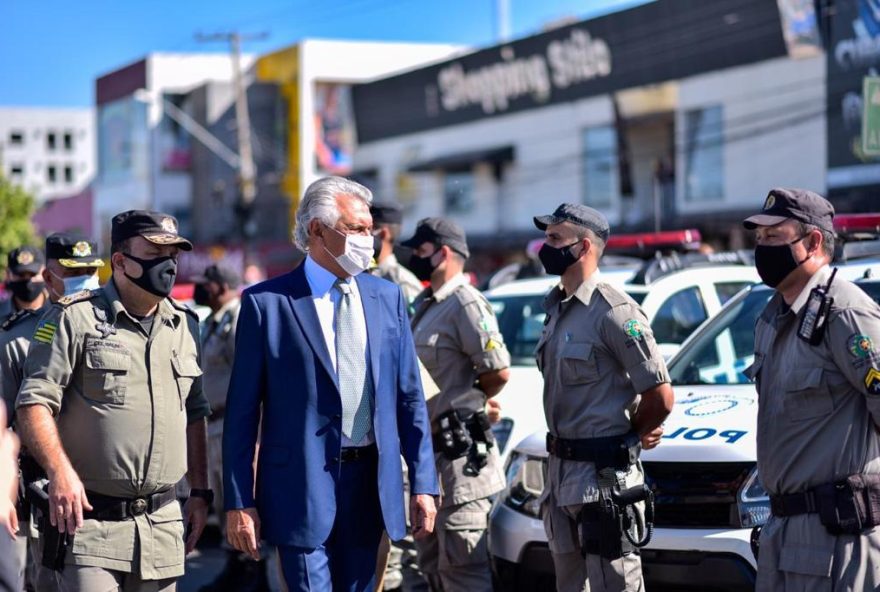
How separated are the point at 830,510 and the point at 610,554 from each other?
1183 millimetres

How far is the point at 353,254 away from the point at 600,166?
25.1 meters

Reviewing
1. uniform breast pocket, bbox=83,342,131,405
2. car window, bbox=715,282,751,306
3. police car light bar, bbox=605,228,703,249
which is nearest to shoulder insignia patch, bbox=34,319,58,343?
uniform breast pocket, bbox=83,342,131,405

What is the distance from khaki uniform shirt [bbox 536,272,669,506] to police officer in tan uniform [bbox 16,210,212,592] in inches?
60.1

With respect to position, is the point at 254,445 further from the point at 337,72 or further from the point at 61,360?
the point at 337,72

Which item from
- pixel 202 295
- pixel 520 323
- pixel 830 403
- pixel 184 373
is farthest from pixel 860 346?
pixel 202 295

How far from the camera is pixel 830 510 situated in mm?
4012

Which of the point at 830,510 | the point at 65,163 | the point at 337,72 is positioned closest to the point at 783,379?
the point at 830,510

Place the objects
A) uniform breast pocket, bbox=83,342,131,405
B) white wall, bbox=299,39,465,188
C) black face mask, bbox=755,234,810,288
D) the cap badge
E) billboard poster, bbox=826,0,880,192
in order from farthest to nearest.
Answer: white wall, bbox=299,39,465,188
billboard poster, bbox=826,0,880,192
the cap badge
uniform breast pocket, bbox=83,342,131,405
black face mask, bbox=755,234,810,288

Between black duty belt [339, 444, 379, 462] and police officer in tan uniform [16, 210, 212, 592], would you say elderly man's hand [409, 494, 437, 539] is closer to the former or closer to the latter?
black duty belt [339, 444, 379, 462]

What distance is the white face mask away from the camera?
457cm

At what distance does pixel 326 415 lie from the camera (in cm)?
441

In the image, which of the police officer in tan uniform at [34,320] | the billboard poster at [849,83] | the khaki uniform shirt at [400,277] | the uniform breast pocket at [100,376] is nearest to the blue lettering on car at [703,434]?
the khaki uniform shirt at [400,277]

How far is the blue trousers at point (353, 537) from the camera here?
14.5 feet

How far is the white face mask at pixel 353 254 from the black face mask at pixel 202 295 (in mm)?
4528
